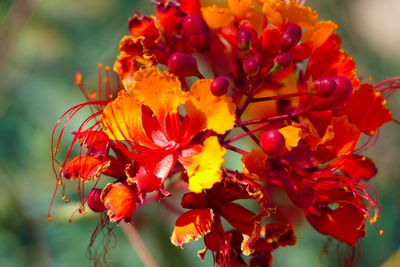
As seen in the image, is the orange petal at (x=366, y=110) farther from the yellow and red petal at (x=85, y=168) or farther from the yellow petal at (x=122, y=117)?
the yellow and red petal at (x=85, y=168)

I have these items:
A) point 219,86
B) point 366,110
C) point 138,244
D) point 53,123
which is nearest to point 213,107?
point 219,86

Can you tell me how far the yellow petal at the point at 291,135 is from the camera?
65.5 inches

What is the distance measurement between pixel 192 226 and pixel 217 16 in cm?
68

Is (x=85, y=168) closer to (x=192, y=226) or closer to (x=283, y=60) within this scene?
(x=192, y=226)

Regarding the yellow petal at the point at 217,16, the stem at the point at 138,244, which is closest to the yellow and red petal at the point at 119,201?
the yellow petal at the point at 217,16

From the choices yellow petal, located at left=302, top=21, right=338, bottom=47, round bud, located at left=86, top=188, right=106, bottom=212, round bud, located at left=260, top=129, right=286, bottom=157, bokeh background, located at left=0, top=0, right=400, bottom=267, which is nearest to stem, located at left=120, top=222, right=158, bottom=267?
bokeh background, located at left=0, top=0, right=400, bottom=267

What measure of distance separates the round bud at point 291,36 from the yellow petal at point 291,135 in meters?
0.26

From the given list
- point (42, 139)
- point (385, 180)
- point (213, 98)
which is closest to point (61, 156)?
point (42, 139)

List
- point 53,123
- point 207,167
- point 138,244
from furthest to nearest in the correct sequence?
point 53,123 < point 138,244 < point 207,167

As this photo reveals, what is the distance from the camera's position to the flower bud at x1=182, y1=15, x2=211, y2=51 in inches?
73.3

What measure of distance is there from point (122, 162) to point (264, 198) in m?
0.43

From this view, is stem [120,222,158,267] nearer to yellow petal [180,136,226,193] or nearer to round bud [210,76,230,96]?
yellow petal [180,136,226,193]

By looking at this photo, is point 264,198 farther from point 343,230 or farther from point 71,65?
point 71,65

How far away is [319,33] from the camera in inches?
73.4
